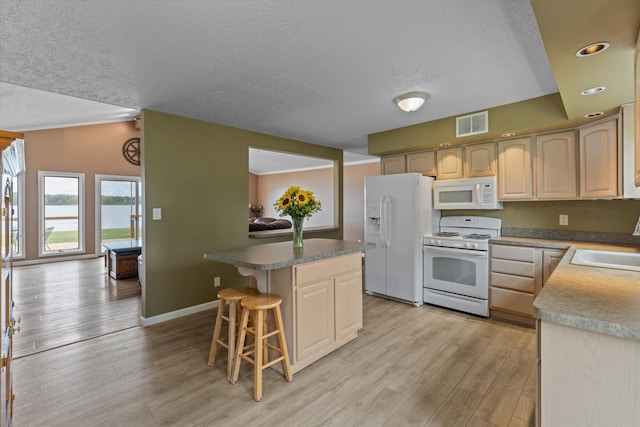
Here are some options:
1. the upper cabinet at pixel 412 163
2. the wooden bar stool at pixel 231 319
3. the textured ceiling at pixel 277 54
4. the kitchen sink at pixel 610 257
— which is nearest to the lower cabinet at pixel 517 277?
the kitchen sink at pixel 610 257

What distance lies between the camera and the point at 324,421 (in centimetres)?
175

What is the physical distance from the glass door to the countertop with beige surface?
7.97 meters

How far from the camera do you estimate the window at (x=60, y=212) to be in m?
6.57

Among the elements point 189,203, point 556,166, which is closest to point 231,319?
point 189,203

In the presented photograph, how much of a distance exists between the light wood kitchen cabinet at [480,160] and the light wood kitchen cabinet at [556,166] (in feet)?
1.42

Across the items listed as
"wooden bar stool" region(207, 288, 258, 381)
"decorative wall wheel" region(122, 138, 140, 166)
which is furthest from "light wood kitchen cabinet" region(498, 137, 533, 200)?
"decorative wall wheel" region(122, 138, 140, 166)

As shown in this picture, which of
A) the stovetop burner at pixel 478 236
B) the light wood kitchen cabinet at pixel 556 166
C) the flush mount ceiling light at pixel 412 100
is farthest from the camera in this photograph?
the stovetop burner at pixel 478 236

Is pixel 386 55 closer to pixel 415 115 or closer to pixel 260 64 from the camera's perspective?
pixel 260 64

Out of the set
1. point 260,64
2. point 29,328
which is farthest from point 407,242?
point 29,328

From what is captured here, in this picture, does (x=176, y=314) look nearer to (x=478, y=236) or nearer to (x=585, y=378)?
(x=585, y=378)

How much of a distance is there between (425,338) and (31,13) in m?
3.66

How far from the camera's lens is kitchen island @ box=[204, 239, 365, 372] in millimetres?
2211

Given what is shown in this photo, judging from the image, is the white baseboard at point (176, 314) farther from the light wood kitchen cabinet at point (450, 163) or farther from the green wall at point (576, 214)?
the green wall at point (576, 214)

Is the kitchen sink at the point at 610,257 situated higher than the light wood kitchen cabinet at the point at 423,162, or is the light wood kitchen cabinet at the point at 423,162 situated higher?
the light wood kitchen cabinet at the point at 423,162
